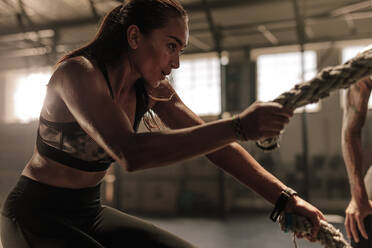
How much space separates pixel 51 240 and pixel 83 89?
39 cm

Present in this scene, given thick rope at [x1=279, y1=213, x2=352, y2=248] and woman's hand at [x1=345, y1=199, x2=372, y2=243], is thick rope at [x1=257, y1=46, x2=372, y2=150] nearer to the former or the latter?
thick rope at [x1=279, y1=213, x2=352, y2=248]

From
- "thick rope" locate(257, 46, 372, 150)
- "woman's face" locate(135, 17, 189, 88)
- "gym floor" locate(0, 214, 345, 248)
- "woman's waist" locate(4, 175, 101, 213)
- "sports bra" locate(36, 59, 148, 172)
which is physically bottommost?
"gym floor" locate(0, 214, 345, 248)

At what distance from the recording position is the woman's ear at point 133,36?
3.18ft

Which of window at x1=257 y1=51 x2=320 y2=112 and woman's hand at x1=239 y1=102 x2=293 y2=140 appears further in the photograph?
window at x1=257 y1=51 x2=320 y2=112

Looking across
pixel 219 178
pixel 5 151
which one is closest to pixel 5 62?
pixel 5 151

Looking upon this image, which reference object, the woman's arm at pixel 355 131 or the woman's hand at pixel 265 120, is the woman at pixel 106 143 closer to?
the woman's hand at pixel 265 120

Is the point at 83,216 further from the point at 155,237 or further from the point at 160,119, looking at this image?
the point at 160,119

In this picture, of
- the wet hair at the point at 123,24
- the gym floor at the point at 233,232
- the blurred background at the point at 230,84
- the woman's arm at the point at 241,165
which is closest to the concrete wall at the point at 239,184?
the blurred background at the point at 230,84

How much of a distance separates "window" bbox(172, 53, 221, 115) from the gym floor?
247 cm

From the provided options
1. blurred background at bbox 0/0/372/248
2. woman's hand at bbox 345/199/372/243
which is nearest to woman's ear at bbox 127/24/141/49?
woman's hand at bbox 345/199/372/243

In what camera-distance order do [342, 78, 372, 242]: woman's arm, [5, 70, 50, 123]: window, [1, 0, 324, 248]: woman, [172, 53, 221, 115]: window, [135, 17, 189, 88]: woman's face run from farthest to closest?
1. [5, 70, 50, 123]: window
2. [172, 53, 221, 115]: window
3. [342, 78, 372, 242]: woman's arm
4. [135, 17, 189, 88]: woman's face
5. [1, 0, 324, 248]: woman

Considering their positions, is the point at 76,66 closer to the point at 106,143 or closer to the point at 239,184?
the point at 106,143

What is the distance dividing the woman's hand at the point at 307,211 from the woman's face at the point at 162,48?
1.45 feet

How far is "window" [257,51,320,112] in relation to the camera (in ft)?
25.0
